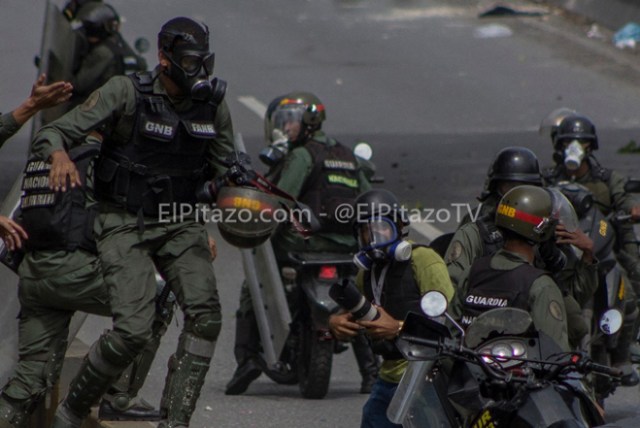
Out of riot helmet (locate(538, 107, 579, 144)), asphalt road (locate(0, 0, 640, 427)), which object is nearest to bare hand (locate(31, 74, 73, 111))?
asphalt road (locate(0, 0, 640, 427))

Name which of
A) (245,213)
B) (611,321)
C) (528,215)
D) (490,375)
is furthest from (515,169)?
(490,375)

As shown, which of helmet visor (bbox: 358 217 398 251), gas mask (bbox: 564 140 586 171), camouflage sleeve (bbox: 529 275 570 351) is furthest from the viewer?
gas mask (bbox: 564 140 586 171)

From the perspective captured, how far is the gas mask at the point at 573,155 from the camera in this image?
975 cm

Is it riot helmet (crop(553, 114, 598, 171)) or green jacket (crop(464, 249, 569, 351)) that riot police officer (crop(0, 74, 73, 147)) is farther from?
riot helmet (crop(553, 114, 598, 171))

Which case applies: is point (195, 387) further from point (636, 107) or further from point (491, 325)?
point (636, 107)

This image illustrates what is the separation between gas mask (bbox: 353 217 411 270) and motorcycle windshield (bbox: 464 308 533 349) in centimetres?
146

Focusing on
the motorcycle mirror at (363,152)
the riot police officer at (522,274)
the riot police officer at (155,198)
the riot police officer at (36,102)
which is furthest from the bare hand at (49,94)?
the motorcycle mirror at (363,152)

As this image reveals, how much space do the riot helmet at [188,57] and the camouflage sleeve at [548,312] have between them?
210cm

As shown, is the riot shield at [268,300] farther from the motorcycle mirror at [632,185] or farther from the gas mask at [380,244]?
the gas mask at [380,244]

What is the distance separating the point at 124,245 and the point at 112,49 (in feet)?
24.0

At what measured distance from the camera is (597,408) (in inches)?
202

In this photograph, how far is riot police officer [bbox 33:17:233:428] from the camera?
7004 millimetres

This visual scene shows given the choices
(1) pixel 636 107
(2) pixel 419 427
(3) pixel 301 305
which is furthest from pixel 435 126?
(2) pixel 419 427

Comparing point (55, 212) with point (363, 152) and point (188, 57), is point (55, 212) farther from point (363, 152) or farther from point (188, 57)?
point (363, 152)
